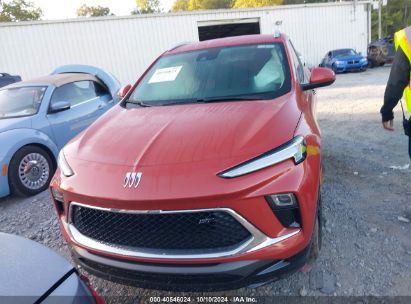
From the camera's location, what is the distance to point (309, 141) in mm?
2287

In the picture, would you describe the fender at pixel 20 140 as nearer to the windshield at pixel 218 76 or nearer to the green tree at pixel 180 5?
the windshield at pixel 218 76

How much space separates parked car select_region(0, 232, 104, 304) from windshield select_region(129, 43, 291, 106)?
1.73 m

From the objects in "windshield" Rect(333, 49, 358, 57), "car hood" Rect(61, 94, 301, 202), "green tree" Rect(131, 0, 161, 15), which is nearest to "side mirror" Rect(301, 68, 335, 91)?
"car hood" Rect(61, 94, 301, 202)

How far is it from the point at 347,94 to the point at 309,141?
9.96 meters

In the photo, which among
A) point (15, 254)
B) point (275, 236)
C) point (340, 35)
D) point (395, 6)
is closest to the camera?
point (15, 254)

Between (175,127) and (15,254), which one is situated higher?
(175,127)

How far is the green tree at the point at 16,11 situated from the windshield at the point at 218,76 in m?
48.0

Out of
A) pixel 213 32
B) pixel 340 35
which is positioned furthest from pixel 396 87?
pixel 213 32

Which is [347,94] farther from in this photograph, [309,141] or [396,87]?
[309,141]

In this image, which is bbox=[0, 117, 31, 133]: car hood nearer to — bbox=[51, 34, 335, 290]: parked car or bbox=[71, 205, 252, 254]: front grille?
bbox=[51, 34, 335, 290]: parked car

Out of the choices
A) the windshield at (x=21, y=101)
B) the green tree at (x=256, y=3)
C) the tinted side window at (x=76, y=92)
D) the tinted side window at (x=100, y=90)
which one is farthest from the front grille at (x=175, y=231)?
the green tree at (x=256, y=3)

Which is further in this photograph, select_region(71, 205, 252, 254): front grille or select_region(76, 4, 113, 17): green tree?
select_region(76, 4, 113, 17): green tree

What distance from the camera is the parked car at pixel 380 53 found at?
20.9 meters

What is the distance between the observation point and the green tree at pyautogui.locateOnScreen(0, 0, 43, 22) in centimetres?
4259
